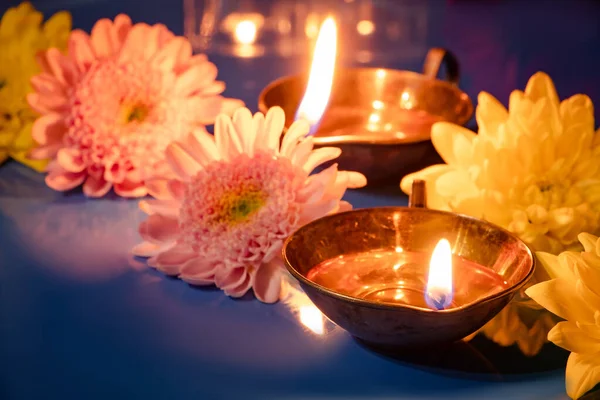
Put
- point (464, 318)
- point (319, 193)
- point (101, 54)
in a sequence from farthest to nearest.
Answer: point (101, 54)
point (319, 193)
point (464, 318)

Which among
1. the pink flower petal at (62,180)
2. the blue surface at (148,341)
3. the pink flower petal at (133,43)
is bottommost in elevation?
the blue surface at (148,341)

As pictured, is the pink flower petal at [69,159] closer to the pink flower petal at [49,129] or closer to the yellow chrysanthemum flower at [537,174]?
the pink flower petal at [49,129]

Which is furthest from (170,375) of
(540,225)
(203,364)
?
(540,225)

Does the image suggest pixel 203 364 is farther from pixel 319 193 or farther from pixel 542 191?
pixel 542 191

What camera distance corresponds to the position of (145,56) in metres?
0.80

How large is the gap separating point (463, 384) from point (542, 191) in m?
0.18

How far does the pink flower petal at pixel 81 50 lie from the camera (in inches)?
30.1

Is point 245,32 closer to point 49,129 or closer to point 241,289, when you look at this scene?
point 49,129

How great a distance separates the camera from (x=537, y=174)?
0.64 metres

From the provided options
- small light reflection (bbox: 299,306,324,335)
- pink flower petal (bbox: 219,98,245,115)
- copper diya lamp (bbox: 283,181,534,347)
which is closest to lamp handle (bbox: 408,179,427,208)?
copper diya lamp (bbox: 283,181,534,347)

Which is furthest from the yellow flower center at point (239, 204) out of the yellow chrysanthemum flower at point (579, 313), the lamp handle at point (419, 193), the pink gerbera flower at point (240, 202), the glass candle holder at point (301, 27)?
the glass candle holder at point (301, 27)

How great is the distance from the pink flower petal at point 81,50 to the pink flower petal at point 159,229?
0.19m

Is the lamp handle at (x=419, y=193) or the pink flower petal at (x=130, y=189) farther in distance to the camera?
the pink flower petal at (x=130, y=189)

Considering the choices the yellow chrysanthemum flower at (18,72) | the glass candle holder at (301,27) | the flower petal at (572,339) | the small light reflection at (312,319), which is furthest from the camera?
the glass candle holder at (301,27)
